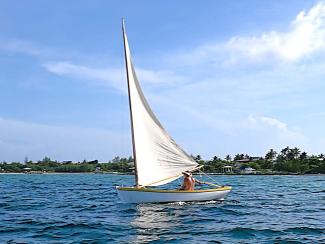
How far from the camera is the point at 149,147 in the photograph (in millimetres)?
29578

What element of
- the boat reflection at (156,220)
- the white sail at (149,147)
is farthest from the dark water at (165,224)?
the white sail at (149,147)

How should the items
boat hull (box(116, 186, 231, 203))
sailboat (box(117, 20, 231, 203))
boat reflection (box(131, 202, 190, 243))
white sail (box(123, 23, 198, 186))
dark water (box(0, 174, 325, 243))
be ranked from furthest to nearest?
white sail (box(123, 23, 198, 186)) → sailboat (box(117, 20, 231, 203)) → boat hull (box(116, 186, 231, 203)) → boat reflection (box(131, 202, 190, 243)) → dark water (box(0, 174, 325, 243))

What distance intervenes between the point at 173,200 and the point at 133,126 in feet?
18.3

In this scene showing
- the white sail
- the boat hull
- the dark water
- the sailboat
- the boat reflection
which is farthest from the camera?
the white sail

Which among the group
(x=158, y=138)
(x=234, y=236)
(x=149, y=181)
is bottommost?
(x=234, y=236)

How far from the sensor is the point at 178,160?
99.9 ft

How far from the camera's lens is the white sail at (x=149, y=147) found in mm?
28812

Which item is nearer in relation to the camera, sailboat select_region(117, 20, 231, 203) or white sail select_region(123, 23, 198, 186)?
sailboat select_region(117, 20, 231, 203)

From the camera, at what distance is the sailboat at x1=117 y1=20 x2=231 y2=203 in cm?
2767

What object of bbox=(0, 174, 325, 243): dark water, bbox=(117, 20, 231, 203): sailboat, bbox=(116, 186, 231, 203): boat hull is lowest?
bbox=(0, 174, 325, 243): dark water

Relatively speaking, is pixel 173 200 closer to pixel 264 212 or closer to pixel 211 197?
pixel 211 197

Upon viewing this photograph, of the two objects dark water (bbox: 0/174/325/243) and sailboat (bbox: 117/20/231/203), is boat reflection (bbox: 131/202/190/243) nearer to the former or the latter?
dark water (bbox: 0/174/325/243)

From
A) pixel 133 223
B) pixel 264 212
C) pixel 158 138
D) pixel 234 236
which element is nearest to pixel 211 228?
pixel 234 236

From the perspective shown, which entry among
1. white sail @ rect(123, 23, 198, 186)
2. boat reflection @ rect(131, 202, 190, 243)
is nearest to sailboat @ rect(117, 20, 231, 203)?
white sail @ rect(123, 23, 198, 186)
